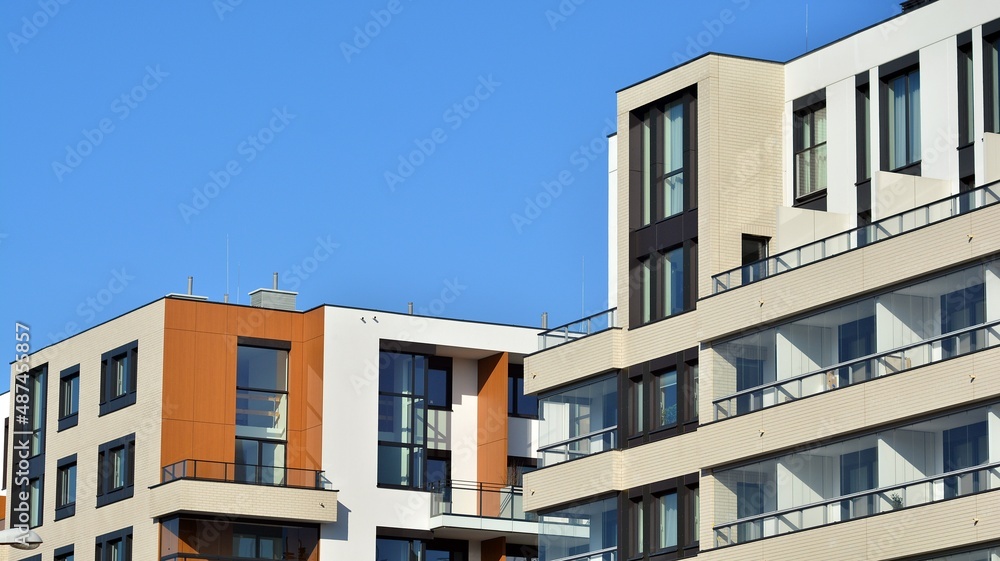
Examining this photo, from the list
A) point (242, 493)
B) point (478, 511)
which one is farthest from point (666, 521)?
point (242, 493)

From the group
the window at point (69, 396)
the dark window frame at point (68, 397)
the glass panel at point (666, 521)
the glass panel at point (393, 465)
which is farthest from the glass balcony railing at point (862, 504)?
the window at point (69, 396)

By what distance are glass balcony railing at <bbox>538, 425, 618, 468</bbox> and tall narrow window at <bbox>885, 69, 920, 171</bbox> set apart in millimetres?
10604

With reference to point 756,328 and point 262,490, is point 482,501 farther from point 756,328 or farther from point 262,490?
point 756,328

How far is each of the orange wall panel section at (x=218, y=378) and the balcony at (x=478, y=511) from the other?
4480 mm

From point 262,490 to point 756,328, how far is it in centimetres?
1975

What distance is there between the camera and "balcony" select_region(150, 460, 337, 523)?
65312 millimetres

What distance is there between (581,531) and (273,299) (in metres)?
17.9

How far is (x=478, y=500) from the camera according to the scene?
70062 millimetres

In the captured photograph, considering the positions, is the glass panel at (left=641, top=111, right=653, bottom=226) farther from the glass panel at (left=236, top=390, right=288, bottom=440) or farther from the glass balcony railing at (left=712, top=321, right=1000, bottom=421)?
the glass panel at (left=236, top=390, right=288, bottom=440)

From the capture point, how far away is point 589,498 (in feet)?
188

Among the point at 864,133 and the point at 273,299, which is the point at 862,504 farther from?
the point at 273,299

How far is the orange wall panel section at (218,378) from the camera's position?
66938 millimetres

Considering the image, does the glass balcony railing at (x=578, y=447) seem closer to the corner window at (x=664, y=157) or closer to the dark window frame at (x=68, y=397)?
the corner window at (x=664, y=157)

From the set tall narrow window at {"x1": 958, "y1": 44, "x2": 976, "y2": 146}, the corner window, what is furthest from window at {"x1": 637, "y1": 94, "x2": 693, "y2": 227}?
tall narrow window at {"x1": 958, "y1": 44, "x2": 976, "y2": 146}
